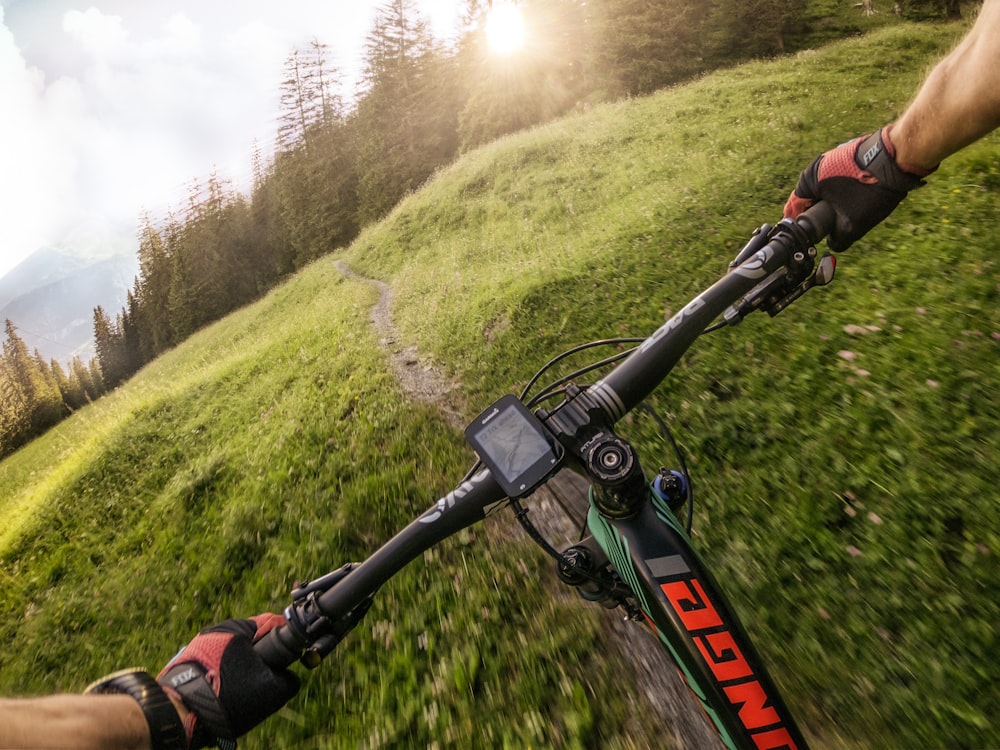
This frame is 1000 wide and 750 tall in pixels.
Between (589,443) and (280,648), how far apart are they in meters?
1.52

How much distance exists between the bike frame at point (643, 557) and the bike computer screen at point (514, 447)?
0.29ft

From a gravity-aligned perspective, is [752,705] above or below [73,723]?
below

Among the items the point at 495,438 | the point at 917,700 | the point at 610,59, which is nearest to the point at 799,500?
the point at 917,700

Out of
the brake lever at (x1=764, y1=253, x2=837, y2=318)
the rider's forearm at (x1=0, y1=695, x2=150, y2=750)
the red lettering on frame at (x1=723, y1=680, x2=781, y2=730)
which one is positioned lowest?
the red lettering on frame at (x1=723, y1=680, x2=781, y2=730)

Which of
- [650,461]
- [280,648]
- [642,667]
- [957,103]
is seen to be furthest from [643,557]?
[650,461]

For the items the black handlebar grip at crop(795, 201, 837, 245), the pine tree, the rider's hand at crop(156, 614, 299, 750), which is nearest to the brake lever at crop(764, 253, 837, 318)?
the black handlebar grip at crop(795, 201, 837, 245)

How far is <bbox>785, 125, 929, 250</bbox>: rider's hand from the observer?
78.0 inches

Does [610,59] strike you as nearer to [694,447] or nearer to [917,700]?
[694,447]

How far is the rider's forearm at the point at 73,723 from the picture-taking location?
122cm

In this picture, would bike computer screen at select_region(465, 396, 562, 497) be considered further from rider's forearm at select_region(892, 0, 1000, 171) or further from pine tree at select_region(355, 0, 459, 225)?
pine tree at select_region(355, 0, 459, 225)

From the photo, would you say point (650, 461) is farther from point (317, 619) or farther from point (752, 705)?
point (317, 619)

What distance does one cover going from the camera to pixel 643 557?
174cm

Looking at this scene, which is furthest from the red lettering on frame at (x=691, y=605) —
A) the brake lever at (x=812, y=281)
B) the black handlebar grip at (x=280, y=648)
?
the black handlebar grip at (x=280, y=648)

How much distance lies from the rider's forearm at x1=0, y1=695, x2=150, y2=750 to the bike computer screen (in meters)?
1.41
